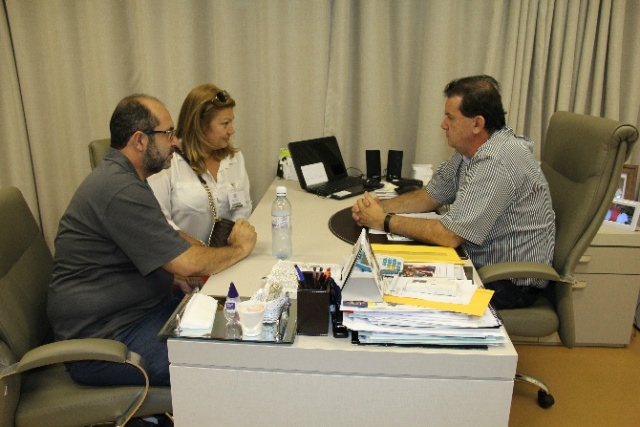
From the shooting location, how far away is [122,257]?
150 cm

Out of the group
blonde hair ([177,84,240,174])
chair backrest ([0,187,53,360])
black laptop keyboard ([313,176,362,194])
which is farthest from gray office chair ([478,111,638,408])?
chair backrest ([0,187,53,360])

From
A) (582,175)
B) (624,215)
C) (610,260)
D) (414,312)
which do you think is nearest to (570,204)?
(582,175)

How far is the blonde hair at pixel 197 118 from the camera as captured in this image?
223 cm

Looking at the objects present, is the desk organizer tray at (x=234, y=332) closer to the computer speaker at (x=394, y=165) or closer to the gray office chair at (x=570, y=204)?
the gray office chair at (x=570, y=204)

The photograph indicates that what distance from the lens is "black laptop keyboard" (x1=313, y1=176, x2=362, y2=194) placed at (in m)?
2.60

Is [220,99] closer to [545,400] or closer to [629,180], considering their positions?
[545,400]

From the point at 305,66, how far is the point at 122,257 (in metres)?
1.90

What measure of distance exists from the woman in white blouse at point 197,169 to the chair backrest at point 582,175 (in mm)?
1420

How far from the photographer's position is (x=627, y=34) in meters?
2.83

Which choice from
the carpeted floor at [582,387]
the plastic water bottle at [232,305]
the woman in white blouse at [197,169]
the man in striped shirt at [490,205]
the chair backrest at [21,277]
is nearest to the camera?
the plastic water bottle at [232,305]

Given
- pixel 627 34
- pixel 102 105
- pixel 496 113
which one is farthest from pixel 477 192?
pixel 102 105

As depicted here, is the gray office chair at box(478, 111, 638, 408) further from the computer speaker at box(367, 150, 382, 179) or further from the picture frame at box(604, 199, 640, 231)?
the computer speaker at box(367, 150, 382, 179)

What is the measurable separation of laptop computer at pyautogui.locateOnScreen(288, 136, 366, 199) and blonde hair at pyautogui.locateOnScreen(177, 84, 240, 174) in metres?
0.55

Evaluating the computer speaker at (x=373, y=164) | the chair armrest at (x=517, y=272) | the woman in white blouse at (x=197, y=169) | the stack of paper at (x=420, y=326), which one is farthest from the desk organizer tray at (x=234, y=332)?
the computer speaker at (x=373, y=164)
